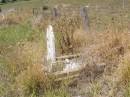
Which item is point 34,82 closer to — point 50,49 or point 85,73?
point 85,73

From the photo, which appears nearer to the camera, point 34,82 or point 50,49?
point 34,82

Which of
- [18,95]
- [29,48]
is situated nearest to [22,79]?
[18,95]

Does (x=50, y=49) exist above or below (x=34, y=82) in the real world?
above

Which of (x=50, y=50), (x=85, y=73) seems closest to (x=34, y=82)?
(x=85, y=73)

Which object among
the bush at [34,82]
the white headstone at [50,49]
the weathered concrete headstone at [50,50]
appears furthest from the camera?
the white headstone at [50,49]

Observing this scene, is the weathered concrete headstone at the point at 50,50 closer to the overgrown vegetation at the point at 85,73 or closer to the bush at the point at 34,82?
the overgrown vegetation at the point at 85,73

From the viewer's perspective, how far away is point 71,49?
10.3 m

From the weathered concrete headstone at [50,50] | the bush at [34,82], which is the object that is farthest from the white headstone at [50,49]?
the bush at [34,82]

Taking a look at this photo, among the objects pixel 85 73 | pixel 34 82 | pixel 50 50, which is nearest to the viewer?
pixel 34 82

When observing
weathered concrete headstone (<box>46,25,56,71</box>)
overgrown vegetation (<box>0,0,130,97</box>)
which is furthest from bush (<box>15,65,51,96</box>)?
weathered concrete headstone (<box>46,25,56,71</box>)

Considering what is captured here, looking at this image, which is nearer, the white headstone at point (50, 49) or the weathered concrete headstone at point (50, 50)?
the weathered concrete headstone at point (50, 50)

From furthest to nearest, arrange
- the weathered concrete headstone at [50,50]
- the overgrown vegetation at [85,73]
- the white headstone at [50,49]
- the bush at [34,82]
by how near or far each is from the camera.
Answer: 1. the white headstone at [50,49]
2. the weathered concrete headstone at [50,50]
3. the bush at [34,82]
4. the overgrown vegetation at [85,73]

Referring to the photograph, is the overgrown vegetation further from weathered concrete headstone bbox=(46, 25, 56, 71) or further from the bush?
weathered concrete headstone bbox=(46, 25, 56, 71)

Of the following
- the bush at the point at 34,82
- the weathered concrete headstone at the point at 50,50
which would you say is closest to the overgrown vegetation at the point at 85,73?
the bush at the point at 34,82
